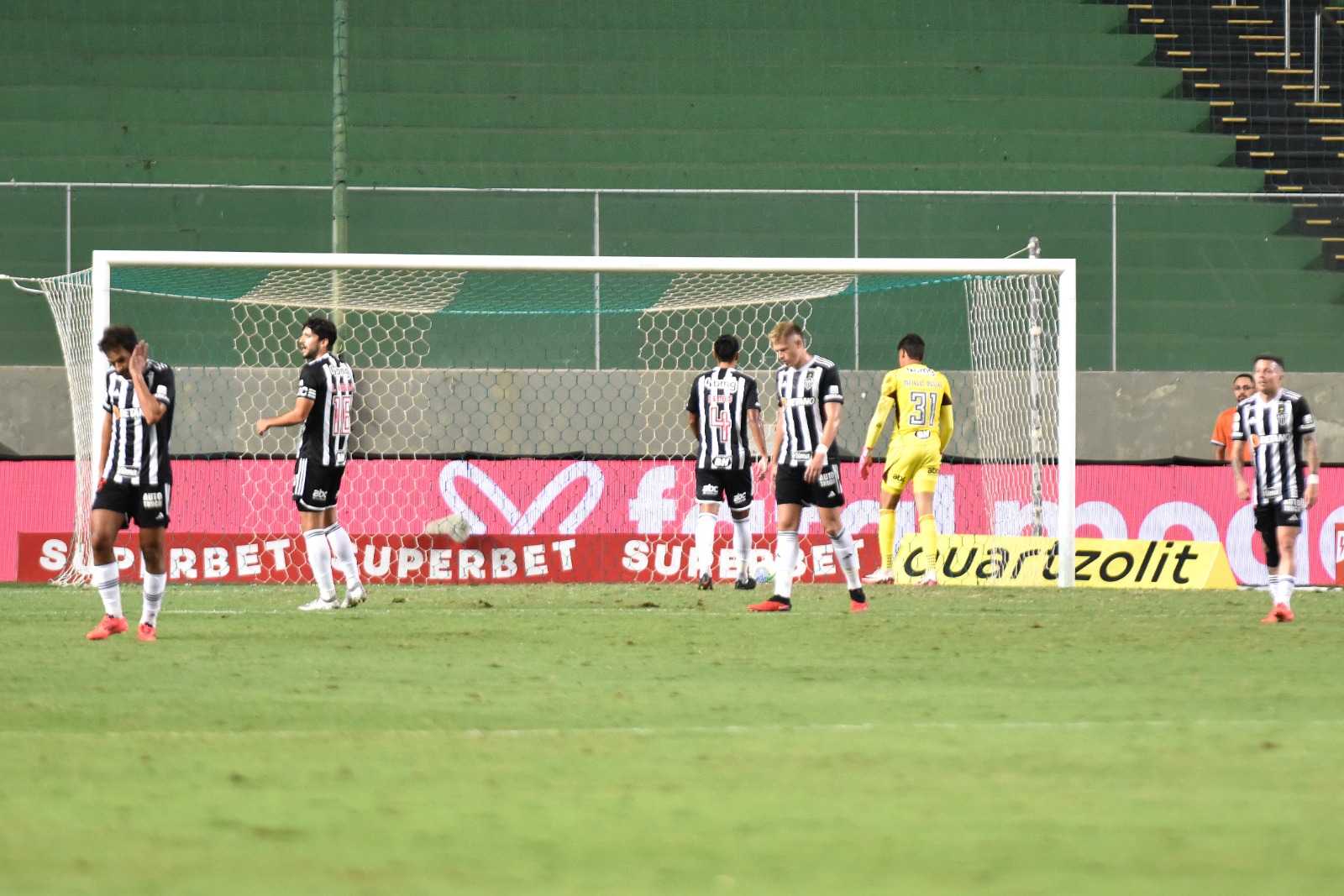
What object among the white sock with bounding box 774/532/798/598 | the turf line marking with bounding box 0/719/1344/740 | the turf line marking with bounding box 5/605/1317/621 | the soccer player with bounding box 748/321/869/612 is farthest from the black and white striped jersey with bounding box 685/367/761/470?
the turf line marking with bounding box 0/719/1344/740

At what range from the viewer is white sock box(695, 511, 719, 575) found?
1275cm

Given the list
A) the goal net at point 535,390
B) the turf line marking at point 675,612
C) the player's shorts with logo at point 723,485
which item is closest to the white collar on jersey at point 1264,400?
the turf line marking at point 675,612

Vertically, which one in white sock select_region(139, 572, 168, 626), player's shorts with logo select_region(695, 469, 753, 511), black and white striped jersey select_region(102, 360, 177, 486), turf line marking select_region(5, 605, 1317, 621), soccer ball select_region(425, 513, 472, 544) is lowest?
turf line marking select_region(5, 605, 1317, 621)

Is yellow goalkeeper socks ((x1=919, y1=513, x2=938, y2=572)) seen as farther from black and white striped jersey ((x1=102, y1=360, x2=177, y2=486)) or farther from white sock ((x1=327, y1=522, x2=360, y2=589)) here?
black and white striped jersey ((x1=102, y1=360, x2=177, y2=486))

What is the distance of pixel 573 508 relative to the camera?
1465 centimetres

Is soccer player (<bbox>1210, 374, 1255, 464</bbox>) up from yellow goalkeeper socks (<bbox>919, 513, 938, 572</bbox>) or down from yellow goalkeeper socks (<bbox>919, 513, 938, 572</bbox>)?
up

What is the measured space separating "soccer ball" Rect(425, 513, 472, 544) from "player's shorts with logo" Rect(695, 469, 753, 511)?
232cm

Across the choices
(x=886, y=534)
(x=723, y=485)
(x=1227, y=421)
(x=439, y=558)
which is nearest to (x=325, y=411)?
(x=723, y=485)

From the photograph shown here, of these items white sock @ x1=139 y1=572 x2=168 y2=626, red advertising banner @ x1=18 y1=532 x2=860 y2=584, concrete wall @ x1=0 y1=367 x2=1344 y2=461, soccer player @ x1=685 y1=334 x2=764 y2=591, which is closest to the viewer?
white sock @ x1=139 y1=572 x2=168 y2=626

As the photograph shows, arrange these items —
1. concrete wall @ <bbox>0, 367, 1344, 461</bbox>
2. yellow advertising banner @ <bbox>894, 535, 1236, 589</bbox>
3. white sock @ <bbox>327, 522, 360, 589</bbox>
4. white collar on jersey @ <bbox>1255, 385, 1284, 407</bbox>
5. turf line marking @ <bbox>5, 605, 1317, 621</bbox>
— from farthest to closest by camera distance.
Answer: concrete wall @ <bbox>0, 367, 1344, 461</bbox> → yellow advertising banner @ <bbox>894, 535, 1236, 589</bbox> → white sock @ <bbox>327, 522, 360, 589</bbox> → white collar on jersey @ <bbox>1255, 385, 1284, 407</bbox> → turf line marking @ <bbox>5, 605, 1317, 621</bbox>

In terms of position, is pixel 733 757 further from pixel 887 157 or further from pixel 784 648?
pixel 887 157

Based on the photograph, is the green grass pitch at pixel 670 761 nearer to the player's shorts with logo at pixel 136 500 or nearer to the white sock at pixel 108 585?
the white sock at pixel 108 585

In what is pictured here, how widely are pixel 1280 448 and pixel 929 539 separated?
3.13 metres

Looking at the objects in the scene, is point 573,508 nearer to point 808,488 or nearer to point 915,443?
point 915,443
